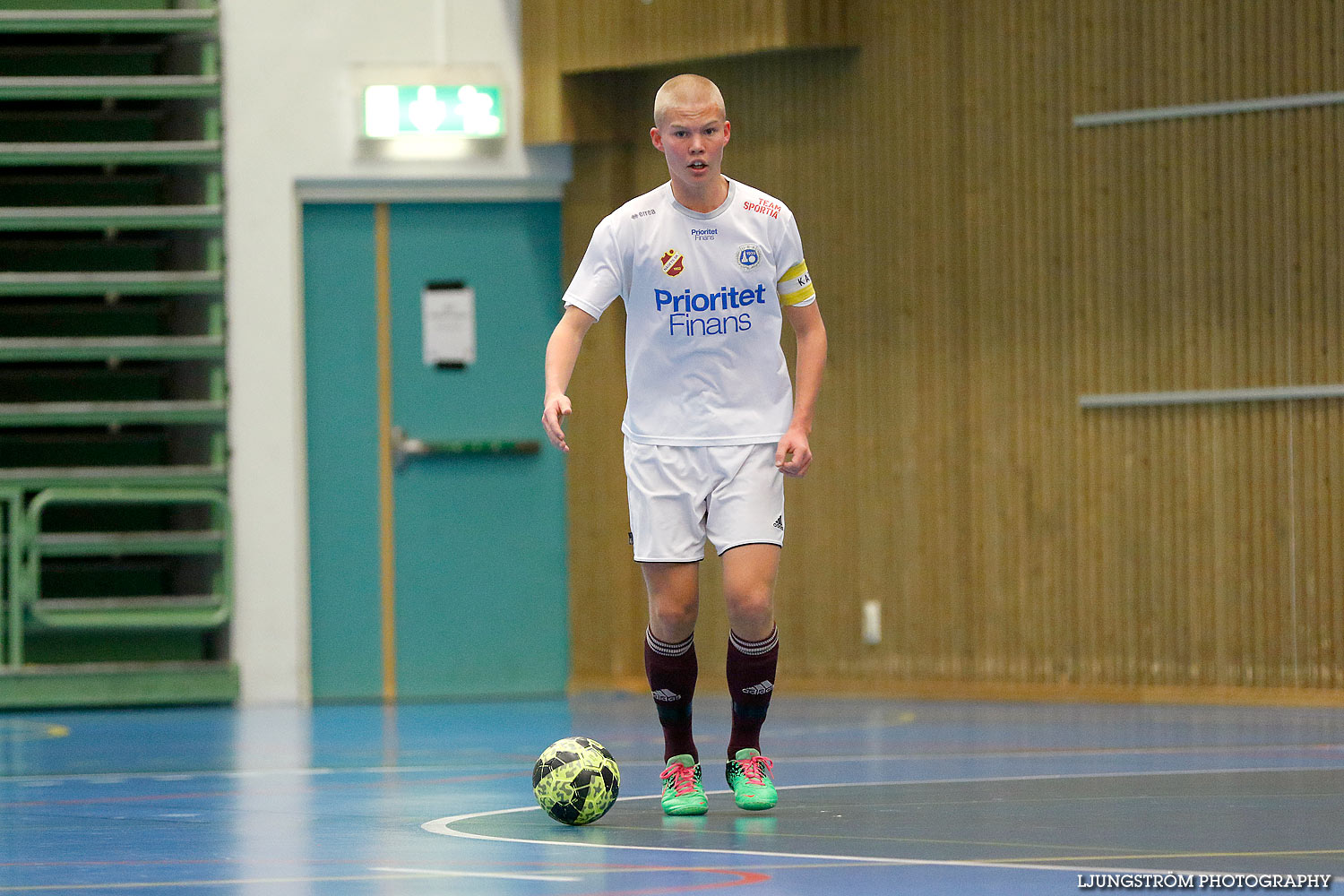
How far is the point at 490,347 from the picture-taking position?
34.5ft

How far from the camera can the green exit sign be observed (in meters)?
10.3

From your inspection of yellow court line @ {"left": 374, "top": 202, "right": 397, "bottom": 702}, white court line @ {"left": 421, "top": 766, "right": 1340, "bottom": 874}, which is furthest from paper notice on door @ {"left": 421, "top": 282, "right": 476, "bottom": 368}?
white court line @ {"left": 421, "top": 766, "right": 1340, "bottom": 874}

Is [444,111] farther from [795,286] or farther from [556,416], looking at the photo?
[556,416]

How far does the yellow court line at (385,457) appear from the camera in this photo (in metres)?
10.4

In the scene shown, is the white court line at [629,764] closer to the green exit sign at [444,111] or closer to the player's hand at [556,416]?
the player's hand at [556,416]

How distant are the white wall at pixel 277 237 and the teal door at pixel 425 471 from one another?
0.16m

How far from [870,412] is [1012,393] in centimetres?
78

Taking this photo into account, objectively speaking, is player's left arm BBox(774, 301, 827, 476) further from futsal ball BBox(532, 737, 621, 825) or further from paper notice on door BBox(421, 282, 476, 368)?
paper notice on door BBox(421, 282, 476, 368)

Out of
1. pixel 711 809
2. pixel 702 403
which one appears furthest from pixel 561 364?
pixel 711 809

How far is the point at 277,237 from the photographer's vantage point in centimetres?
1030

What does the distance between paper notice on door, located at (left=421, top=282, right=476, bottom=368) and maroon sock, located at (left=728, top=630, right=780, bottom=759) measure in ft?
18.7

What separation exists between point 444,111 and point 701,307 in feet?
18.7

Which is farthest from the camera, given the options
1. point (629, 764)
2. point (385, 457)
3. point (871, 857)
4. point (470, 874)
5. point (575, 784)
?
point (385, 457)

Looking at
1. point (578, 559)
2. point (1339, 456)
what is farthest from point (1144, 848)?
point (578, 559)
